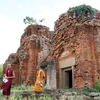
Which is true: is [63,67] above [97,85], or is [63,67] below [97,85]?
above

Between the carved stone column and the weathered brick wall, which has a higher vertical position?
the weathered brick wall

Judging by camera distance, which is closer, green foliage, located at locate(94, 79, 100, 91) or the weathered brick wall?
green foliage, located at locate(94, 79, 100, 91)

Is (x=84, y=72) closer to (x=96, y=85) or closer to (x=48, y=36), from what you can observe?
(x=96, y=85)

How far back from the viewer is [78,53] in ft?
50.9

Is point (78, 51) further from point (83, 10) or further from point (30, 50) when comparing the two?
point (30, 50)

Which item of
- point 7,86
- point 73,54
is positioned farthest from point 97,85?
point 7,86

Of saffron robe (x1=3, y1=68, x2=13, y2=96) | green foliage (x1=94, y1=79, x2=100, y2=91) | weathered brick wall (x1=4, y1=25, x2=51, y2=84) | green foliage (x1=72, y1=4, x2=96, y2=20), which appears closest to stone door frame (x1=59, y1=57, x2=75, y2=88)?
green foliage (x1=94, y1=79, x2=100, y2=91)

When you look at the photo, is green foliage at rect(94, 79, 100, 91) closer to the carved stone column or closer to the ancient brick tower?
the ancient brick tower

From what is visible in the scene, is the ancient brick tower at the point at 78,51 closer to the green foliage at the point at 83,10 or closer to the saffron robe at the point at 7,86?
the green foliage at the point at 83,10

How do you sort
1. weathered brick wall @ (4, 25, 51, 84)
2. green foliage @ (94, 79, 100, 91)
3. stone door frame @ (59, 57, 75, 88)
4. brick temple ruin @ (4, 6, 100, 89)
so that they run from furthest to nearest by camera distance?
weathered brick wall @ (4, 25, 51, 84) < stone door frame @ (59, 57, 75, 88) < brick temple ruin @ (4, 6, 100, 89) < green foliage @ (94, 79, 100, 91)

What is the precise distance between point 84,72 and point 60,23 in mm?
4919

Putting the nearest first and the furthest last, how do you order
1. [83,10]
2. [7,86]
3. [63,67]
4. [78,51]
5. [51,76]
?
[7,86] < [51,76] < [78,51] < [83,10] < [63,67]

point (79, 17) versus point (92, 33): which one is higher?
point (79, 17)

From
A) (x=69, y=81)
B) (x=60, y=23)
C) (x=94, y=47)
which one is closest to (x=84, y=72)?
(x=94, y=47)
